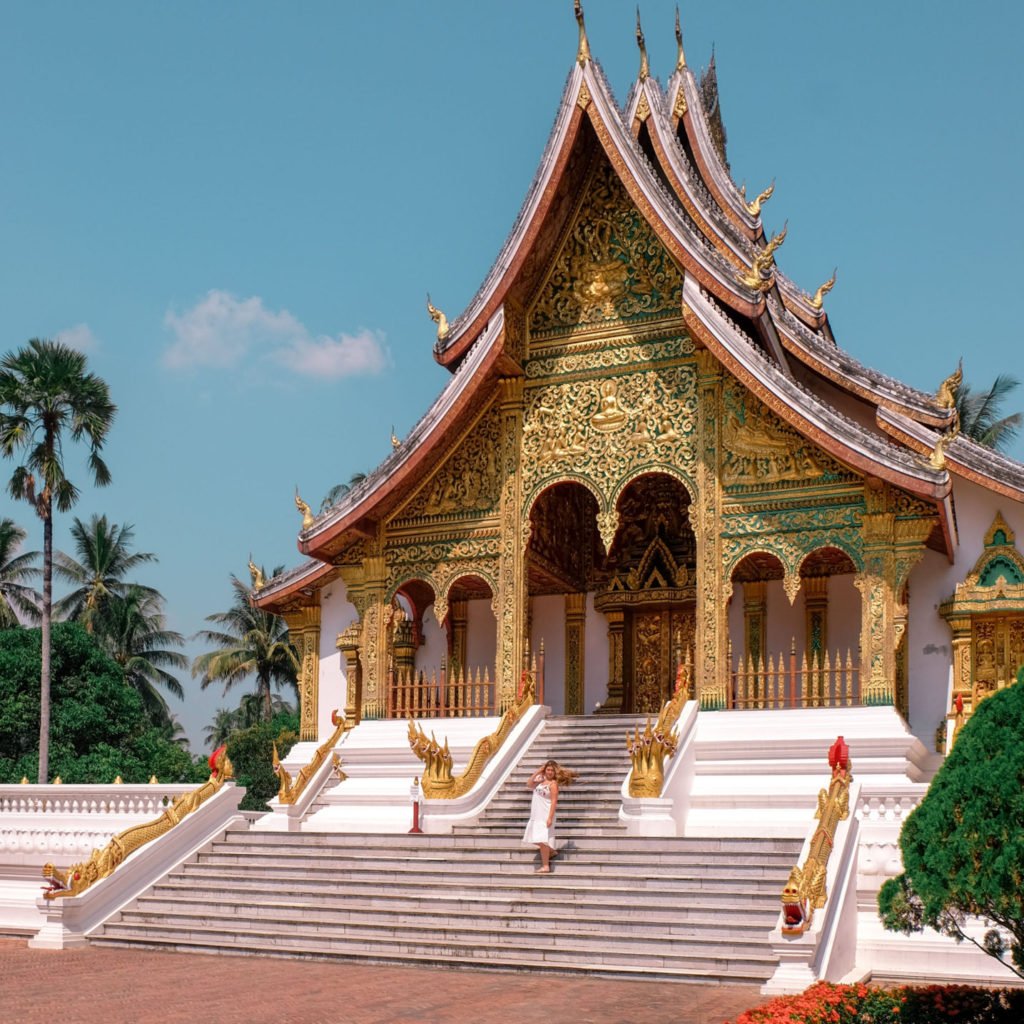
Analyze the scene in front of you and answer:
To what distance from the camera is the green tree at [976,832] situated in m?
6.69

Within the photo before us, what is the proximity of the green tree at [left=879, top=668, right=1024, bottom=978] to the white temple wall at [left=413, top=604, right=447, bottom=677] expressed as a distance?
11.4 m

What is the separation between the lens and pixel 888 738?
13.6 meters

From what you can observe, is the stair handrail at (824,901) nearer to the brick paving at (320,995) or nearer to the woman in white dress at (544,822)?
the brick paving at (320,995)

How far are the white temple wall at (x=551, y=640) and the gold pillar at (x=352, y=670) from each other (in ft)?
7.62

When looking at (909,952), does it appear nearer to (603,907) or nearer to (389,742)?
(603,907)

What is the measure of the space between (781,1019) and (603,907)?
4.08 metres

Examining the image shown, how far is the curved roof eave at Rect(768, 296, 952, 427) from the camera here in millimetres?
16141

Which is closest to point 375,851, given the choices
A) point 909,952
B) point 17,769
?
point 909,952

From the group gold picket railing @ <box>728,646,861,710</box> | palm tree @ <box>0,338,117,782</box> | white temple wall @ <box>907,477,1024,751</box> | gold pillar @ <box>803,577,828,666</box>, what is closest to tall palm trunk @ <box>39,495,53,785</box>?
palm tree @ <box>0,338,117,782</box>

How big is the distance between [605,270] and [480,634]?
5.19 meters

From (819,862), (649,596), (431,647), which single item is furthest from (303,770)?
(819,862)

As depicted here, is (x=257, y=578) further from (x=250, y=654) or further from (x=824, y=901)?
(x=250, y=654)

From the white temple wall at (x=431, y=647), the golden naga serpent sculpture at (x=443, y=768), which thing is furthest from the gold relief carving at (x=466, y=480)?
the golden naga serpent sculpture at (x=443, y=768)

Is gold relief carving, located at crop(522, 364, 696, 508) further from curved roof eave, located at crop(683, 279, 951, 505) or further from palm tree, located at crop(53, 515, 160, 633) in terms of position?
palm tree, located at crop(53, 515, 160, 633)
